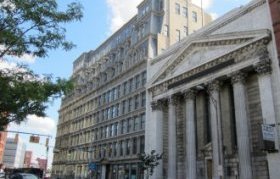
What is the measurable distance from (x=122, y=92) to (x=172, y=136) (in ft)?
66.5

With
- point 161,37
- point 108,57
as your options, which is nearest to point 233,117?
point 161,37

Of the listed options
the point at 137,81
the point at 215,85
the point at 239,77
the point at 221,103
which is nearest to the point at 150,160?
the point at 221,103

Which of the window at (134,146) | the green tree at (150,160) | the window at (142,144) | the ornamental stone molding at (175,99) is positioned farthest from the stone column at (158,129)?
the window at (134,146)

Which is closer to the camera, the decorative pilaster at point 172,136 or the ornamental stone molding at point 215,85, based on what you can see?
the ornamental stone molding at point 215,85

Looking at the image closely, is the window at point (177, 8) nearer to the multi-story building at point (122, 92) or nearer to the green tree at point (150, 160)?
the multi-story building at point (122, 92)

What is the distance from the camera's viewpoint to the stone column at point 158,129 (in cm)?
4244

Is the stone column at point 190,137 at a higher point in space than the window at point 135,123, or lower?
lower

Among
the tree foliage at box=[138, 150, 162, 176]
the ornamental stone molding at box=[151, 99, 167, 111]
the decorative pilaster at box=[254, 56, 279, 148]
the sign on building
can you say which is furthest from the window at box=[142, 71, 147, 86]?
the sign on building

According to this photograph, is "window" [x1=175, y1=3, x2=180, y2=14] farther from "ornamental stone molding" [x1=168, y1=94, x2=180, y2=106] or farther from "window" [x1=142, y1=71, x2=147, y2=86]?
"ornamental stone molding" [x1=168, y1=94, x2=180, y2=106]

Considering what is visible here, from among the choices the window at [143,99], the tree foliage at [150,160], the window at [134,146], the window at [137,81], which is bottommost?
the tree foliage at [150,160]

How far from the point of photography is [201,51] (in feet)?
130

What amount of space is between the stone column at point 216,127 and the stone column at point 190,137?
3.17 m

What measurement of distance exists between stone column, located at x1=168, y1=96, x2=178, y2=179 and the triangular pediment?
352 centimetres

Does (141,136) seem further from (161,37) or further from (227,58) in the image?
(227,58)
